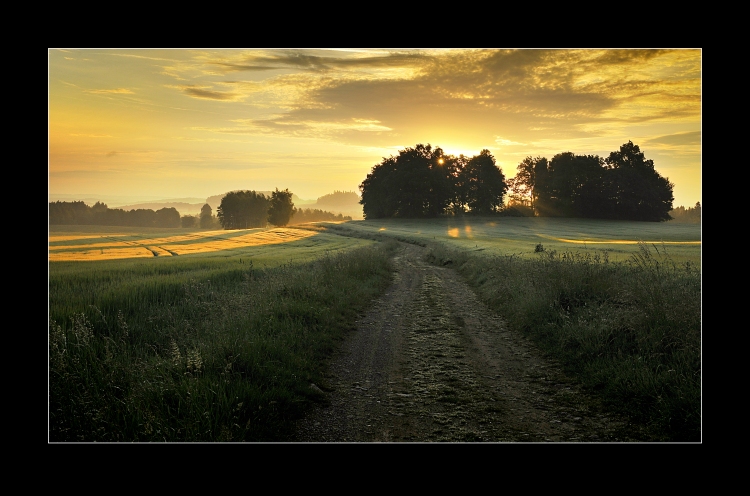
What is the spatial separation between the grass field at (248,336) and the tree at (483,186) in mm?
63785

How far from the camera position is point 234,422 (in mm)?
4887

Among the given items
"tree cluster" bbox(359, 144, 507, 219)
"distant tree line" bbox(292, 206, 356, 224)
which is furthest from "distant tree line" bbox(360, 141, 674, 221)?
"distant tree line" bbox(292, 206, 356, 224)

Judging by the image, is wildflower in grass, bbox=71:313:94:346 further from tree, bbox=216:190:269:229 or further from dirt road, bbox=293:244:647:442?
tree, bbox=216:190:269:229

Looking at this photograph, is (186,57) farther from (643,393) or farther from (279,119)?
(643,393)

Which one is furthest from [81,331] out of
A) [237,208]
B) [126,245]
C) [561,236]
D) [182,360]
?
[561,236]

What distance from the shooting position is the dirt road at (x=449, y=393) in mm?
5145

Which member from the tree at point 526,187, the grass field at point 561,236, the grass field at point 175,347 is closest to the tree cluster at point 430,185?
the grass field at point 561,236

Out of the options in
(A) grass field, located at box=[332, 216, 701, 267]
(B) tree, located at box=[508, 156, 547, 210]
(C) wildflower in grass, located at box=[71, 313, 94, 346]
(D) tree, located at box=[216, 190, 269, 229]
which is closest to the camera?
(C) wildflower in grass, located at box=[71, 313, 94, 346]

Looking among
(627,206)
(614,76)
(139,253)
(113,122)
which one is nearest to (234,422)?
(113,122)

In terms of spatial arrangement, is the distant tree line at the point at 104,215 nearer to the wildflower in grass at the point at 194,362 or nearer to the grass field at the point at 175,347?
the grass field at the point at 175,347

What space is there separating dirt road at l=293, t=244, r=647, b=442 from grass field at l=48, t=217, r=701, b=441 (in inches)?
16.0

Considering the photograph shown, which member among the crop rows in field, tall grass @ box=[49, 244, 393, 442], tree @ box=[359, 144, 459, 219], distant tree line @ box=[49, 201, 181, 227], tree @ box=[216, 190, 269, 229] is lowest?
tall grass @ box=[49, 244, 393, 442]

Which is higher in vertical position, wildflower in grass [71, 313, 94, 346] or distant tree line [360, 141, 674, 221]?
distant tree line [360, 141, 674, 221]

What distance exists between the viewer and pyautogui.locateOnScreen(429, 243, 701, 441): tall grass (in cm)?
542
